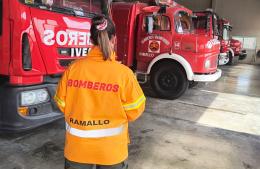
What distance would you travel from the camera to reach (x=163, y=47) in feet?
22.9

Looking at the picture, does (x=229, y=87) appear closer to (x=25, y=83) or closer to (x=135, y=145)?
(x=135, y=145)

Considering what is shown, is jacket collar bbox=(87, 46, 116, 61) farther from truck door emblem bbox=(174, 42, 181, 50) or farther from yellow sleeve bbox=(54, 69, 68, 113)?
truck door emblem bbox=(174, 42, 181, 50)

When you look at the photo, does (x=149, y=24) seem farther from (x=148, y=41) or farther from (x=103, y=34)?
(x=103, y=34)

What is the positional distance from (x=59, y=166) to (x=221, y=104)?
4.68m

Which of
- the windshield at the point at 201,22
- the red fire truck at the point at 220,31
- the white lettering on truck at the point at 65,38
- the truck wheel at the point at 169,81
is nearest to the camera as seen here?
the white lettering on truck at the point at 65,38

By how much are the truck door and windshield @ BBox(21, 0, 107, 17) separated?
225 cm

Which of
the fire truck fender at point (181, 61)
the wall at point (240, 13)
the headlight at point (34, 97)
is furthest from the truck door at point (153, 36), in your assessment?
the wall at point (240, 13)

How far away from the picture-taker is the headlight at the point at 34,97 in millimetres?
3428

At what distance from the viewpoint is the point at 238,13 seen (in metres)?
20.2

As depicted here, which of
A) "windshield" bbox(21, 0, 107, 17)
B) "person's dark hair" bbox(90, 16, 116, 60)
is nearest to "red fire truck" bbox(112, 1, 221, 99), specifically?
"windshield" bbox(21, 0, 107, 17)

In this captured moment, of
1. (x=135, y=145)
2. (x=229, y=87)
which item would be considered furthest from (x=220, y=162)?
(x=229, y=87)

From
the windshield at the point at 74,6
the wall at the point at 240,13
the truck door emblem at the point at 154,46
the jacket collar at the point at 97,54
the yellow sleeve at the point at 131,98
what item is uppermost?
the wall at the point at 240,13

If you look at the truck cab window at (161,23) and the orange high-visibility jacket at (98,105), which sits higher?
the truck cab window at (161,23)

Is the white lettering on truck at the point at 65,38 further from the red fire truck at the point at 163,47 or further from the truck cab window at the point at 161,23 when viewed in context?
the truck cab window at the point at 161,23
